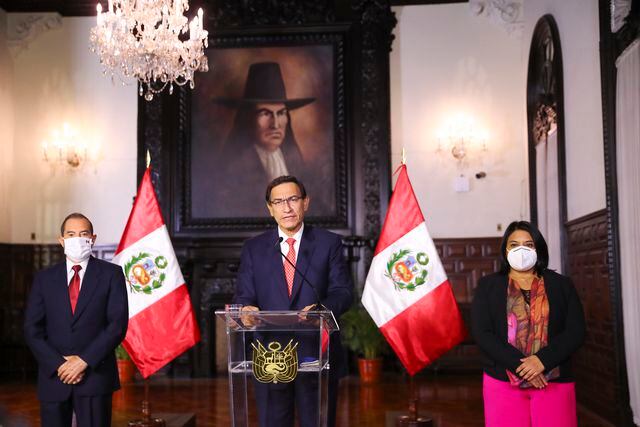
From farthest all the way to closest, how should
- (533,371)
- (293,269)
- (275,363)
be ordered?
(293,269), (533,371), (275,363)

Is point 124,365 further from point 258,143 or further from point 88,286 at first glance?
point 88,286

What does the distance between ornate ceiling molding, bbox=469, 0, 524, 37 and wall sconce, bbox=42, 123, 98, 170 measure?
541 cm

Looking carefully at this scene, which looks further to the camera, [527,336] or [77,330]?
[77,330]

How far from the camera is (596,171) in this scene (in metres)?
6.62

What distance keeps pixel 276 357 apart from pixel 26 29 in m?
8.38

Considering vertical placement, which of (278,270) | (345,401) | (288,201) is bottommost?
(345,401)

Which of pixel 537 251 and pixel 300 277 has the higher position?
pixel 537 251

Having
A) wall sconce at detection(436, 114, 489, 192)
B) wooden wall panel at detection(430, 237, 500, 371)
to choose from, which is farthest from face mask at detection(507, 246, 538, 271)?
wall sconce at detection(436, 114, 489, 192)

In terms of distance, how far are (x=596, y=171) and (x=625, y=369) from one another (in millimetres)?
1778

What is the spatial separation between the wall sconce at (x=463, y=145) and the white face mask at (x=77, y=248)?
641 cm

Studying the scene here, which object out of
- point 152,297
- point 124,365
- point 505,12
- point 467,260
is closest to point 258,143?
point 467,260

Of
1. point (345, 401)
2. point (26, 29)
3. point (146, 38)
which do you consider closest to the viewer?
point (146, 38)

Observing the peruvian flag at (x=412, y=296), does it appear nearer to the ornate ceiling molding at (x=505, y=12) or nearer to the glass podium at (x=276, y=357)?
the glass podium at (x=276, y=357)

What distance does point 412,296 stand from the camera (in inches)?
220
